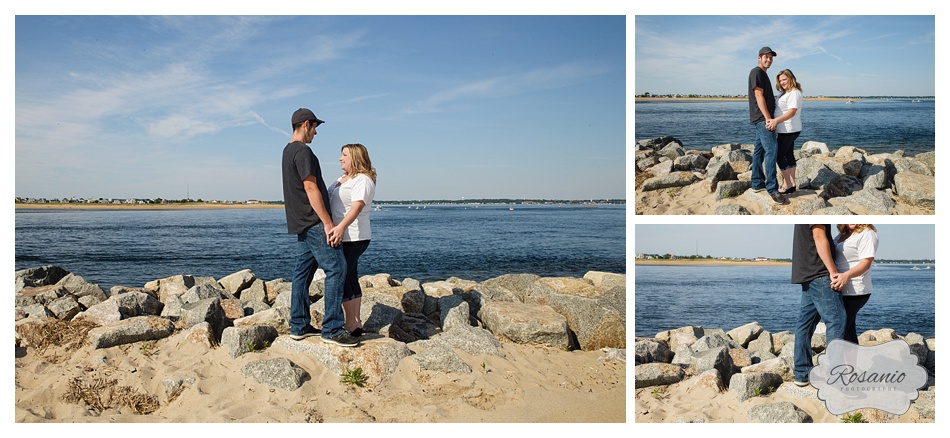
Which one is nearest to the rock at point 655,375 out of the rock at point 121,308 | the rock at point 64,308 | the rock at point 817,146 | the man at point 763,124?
the man at point 763,124

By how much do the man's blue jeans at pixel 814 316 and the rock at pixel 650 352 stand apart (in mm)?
1151

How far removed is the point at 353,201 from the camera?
430 centimetres

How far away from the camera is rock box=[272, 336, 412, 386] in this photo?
432 cm

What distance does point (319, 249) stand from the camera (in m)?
4.29

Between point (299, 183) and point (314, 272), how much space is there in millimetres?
670

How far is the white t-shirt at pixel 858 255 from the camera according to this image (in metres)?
4.05

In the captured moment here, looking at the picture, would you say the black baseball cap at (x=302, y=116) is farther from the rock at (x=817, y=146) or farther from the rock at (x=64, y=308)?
the rock at (x=817, y=146)

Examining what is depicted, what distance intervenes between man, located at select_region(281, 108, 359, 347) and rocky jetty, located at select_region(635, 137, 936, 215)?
2.18m

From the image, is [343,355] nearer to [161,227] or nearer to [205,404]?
[205,404]

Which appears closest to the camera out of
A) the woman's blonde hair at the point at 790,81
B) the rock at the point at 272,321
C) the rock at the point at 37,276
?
the woman's blonde hair at the point at 790,81

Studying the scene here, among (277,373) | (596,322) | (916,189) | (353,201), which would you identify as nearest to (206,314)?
(277,373)

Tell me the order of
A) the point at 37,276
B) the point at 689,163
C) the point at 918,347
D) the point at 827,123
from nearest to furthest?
the point at 689,163
the point at 918,347
the point at 827,123
the point at 37,276

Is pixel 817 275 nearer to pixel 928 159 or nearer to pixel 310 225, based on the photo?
pixel 928 159
